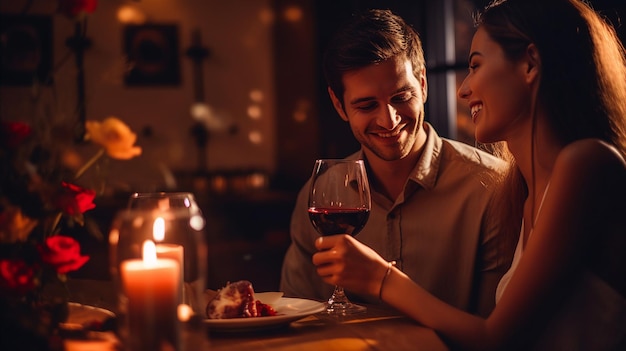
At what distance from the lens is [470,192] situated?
1969 mm

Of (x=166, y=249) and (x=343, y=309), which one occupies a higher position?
(x=166, y=249)

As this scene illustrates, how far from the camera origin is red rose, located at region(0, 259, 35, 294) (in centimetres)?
97

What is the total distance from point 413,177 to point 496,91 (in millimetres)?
534

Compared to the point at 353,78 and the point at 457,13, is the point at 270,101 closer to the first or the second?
the point at 457,13

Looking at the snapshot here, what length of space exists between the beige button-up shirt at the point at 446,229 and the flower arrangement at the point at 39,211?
3.36 feet

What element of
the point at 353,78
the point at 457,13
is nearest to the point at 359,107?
the point at 353,78

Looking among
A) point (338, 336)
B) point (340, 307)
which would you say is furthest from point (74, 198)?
point (340, 307)

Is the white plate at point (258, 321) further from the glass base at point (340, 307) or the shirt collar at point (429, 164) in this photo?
the shirt collar at point (429, 164)

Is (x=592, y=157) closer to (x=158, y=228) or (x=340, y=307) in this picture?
(x=340, y=307)

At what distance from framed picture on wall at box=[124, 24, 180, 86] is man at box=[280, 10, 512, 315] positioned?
9.09 ft

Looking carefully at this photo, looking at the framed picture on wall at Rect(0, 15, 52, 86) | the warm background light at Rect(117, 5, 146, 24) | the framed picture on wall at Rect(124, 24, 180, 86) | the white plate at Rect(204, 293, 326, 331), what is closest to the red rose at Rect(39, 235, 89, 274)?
the white plate at Rect(204, 293, 326, 331)

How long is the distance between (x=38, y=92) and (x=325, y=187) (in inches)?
23.9

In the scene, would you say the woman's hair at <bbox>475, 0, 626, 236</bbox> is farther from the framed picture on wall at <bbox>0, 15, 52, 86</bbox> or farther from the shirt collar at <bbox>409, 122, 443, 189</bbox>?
the framed picture on wall at <bbox>0, 15, 52, 86</bbox>

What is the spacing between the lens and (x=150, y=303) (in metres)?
0.87
